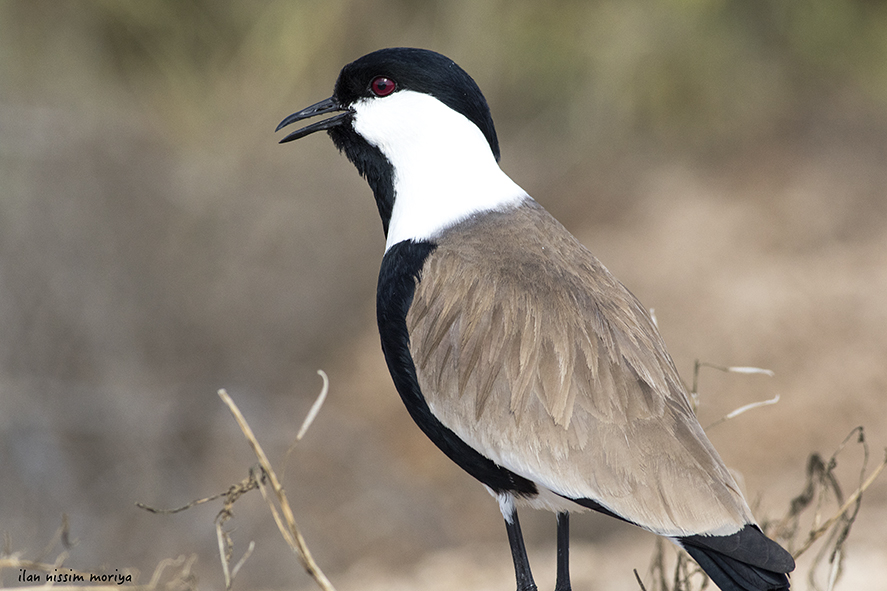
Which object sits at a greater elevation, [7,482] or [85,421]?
[85,421]

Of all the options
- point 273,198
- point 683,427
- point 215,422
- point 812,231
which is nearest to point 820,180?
point 812,231

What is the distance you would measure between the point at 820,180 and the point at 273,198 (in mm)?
4979

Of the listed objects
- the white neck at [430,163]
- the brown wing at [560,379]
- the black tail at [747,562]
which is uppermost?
the white neck at [430,163]

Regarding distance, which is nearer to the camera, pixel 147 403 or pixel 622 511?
pixel 622 511

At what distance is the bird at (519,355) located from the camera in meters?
1.97

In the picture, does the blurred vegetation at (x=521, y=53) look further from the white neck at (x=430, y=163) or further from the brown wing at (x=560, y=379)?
the brown wing at (x=560, y=379)

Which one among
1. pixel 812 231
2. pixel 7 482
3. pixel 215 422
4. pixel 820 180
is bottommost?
pixel 7 482

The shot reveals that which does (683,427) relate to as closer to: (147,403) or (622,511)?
(622,511)

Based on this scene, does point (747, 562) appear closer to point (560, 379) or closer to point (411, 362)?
point (560, 379)

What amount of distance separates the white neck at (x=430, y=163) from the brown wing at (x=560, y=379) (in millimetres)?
120

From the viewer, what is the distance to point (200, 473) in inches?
227

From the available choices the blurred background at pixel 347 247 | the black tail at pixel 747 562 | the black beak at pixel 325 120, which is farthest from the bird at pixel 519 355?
the blurred background at pixel 347 247

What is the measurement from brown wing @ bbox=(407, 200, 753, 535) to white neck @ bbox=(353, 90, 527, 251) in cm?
12

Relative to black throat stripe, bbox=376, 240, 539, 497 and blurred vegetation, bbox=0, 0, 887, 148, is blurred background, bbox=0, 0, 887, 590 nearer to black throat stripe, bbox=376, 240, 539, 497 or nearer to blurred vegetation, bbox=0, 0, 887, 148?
blurred vegetation, bbox=0, 0, 887, 148
